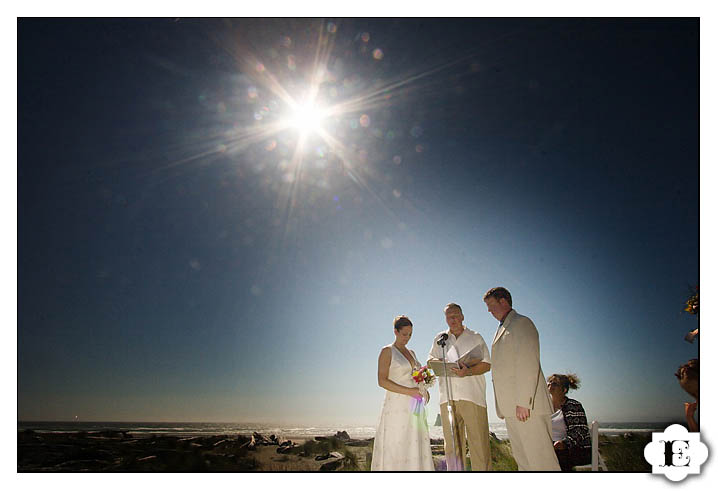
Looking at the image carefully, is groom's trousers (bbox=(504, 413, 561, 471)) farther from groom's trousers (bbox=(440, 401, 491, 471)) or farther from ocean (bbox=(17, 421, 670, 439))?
ocean (bbox=(17, 421, 670, 439))

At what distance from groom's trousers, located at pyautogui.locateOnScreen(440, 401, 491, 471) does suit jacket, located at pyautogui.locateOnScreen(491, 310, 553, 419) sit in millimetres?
265

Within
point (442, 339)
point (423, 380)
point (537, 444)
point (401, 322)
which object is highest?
point (401, 322)

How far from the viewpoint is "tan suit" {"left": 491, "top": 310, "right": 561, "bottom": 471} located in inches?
143

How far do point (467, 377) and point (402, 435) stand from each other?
61cm

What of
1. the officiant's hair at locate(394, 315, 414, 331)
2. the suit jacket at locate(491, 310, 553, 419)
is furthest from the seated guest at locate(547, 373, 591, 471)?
the officiant's hair at locate(394, 315, 414, 331)

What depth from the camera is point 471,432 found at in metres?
3.96

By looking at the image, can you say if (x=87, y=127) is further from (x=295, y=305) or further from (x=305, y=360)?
(x=305, y=360)

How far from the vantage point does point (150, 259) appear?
5.42 metres

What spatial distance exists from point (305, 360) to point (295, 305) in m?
0.53

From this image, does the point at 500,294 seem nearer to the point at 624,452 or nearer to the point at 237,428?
the point at 624,452

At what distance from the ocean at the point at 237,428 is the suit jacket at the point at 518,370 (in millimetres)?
1562

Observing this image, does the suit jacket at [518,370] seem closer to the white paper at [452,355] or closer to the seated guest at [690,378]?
the white paper at [452,355]

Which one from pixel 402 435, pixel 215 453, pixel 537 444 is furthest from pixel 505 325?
pixel 215 453
